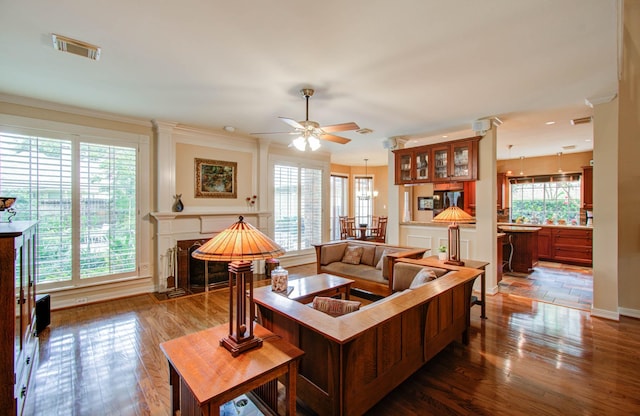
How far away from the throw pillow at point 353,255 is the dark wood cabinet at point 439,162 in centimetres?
176

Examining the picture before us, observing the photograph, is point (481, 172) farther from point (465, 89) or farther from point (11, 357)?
point (11, 357)

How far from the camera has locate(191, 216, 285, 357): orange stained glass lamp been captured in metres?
1.55

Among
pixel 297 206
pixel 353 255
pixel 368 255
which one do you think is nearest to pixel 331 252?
pixel 353 255

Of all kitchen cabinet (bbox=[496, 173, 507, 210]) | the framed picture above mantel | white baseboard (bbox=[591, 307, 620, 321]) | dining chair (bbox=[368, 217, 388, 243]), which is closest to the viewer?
white baseboard (bbox=[591, 307, 620, 321])

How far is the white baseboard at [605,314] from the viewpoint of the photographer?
3.63m

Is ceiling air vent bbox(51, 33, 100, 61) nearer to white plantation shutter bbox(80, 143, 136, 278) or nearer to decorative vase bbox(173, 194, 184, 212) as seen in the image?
white plantation shutter bbox(80, 143, 136, 278)

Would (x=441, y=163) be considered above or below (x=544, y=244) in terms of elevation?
above

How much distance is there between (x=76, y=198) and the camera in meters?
4.09

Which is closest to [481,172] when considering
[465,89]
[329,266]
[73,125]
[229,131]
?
[465,89]

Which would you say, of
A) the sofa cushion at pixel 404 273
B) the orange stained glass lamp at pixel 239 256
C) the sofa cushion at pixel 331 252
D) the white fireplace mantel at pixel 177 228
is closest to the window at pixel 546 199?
the sofa cushion at pixel 331 252

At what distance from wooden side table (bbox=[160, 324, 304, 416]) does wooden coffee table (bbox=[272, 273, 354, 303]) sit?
1045 millimetres

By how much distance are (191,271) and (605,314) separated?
20.1 feet

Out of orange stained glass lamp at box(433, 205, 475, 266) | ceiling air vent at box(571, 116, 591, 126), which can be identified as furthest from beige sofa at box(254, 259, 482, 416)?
ceiling air vent at box(571, 116, 591, 126)

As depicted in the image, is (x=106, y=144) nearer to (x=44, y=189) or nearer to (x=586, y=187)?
(x=44, y=189)
